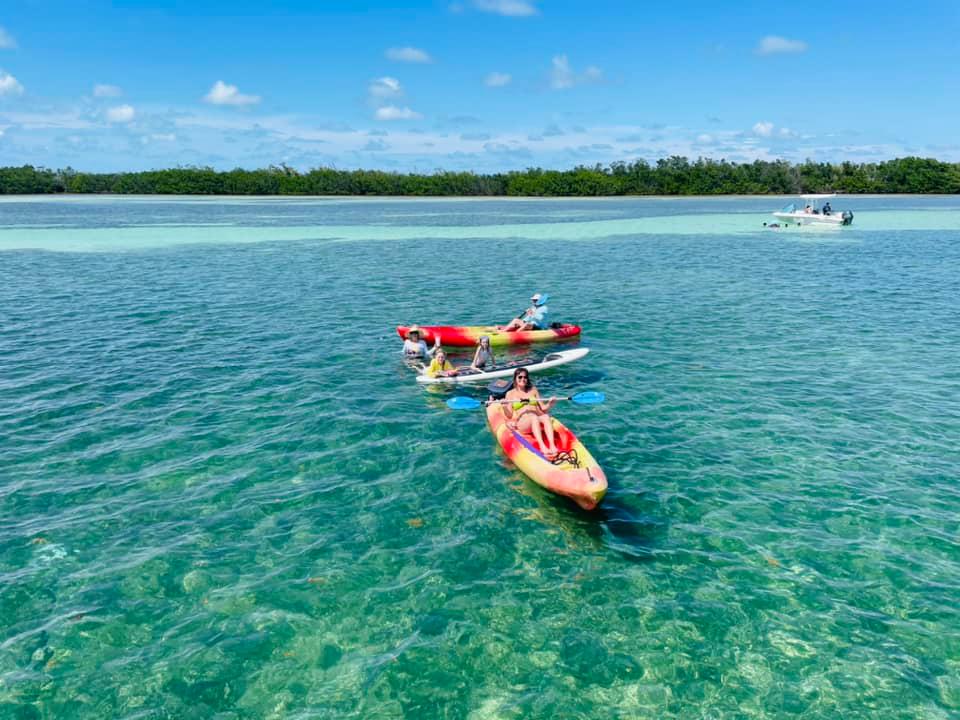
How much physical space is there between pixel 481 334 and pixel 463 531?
41.0 ft

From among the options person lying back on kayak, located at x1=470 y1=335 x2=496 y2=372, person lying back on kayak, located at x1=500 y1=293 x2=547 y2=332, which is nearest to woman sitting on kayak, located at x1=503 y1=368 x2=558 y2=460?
person lying back on kayak, located at x1=470 y1=335 x2=496 y2=372

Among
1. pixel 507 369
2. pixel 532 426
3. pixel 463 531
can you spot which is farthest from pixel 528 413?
pixel 507 369

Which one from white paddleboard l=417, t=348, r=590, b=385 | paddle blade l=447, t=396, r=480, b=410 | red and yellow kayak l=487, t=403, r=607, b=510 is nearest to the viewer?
red and yellow kayak l=487, t=403, r=607, b=510

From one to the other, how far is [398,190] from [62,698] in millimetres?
160987

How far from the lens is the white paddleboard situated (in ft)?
61.6

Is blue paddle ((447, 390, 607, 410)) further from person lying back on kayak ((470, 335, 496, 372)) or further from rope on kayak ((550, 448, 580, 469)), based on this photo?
person lying back on kayak ((470, 335, 496, 372))

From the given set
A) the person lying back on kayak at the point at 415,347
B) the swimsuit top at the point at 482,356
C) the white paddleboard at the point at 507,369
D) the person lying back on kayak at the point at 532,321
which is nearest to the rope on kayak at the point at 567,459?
the white paddleboard at the point at 507,369

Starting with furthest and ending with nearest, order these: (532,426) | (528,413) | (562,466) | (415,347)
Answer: (415,347)
(528,413)
(532,426)
(562,466)

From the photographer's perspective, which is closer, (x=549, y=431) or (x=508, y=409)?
(x=549, y=431)

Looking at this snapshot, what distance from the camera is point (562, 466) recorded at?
38.7 feet

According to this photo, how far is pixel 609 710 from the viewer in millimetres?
7602

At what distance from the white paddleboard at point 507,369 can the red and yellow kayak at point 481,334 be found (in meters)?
2.28

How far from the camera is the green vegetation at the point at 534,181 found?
5812 inches

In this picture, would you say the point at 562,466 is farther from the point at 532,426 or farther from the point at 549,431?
the point at 532,426
